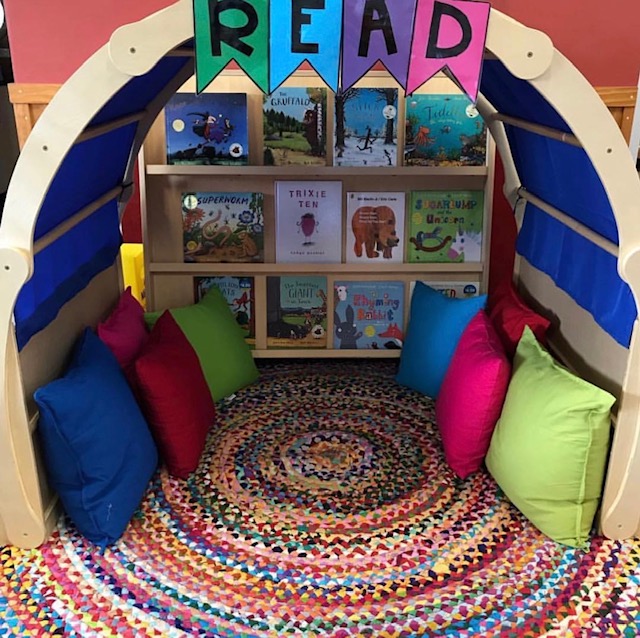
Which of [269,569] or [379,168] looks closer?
[269,569]

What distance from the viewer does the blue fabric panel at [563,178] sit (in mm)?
1857

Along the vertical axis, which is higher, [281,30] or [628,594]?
[281,30]

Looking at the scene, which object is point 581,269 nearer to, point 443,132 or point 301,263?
point 443,132

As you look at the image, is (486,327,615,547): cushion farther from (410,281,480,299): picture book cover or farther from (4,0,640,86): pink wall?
(4,0,640,86): pink wall

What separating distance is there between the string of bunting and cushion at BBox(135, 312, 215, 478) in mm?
829

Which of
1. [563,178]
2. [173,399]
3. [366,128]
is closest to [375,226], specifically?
[366,128]

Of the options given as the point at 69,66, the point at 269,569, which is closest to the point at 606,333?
the point at 269,569

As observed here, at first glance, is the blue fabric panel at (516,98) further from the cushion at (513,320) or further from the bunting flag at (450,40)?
the cushion at (513,320)

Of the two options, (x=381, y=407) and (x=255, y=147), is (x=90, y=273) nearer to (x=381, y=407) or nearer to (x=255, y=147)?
(x=255, y=147)

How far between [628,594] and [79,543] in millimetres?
1261

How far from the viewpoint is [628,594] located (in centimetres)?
162

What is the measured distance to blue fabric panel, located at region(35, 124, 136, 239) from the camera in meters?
1.79

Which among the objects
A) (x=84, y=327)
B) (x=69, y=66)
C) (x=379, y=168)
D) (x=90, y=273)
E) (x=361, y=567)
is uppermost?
(x=69, y=66)

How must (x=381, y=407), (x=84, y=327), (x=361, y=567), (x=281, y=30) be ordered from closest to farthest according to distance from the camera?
1. (x=281, y=30)
2. (x=361, y=567)
3. (x=84, y=327)
4. (x=381, y=407)
